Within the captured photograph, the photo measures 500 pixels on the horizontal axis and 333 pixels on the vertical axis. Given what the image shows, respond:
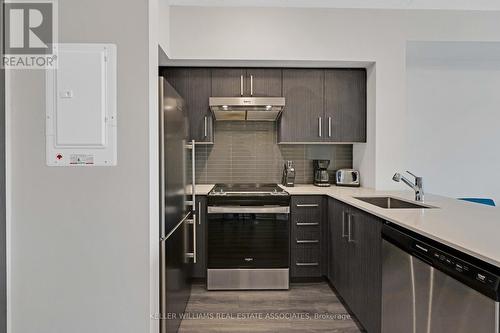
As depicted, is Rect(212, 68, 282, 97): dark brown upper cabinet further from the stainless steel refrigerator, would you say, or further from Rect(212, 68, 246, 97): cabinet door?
the stainless steel refrigerator

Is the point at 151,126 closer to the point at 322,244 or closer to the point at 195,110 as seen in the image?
the point at 195,110

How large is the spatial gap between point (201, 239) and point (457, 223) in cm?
225

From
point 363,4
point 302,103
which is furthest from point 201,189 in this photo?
point 363,4

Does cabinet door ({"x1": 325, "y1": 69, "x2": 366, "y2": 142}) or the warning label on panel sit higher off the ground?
cabinet door ({"x1": 325, "y1": 69, "x2": 366, "y2": 142})

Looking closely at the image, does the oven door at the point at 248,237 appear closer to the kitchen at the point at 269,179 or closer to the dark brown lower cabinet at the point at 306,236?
the kitchen at the point at 269,179

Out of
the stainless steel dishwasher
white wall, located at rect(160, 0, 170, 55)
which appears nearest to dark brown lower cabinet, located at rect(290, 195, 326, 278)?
the stainless steel dishwasher

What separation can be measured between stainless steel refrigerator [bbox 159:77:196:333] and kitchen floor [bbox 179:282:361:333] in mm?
189

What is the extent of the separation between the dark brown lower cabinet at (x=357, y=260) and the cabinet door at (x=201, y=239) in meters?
1.18

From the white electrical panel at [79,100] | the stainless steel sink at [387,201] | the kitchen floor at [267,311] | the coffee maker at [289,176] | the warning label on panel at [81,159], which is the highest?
the white electrical panel at [79,100]

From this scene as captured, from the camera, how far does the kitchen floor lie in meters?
2.60

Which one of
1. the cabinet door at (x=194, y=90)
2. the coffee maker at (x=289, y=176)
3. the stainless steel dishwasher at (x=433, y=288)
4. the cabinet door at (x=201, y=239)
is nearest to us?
the stainless steel dishwasher at (x=433, y=288)

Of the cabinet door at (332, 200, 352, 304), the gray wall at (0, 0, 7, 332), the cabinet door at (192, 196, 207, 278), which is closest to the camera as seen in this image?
the gray wall at (0, 0, 7, 332)

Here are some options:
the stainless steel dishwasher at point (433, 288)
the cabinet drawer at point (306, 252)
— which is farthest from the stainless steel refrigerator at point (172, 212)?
the stainless steel dishwasher at point (433, 288)

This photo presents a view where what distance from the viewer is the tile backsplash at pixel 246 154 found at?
4027mm
